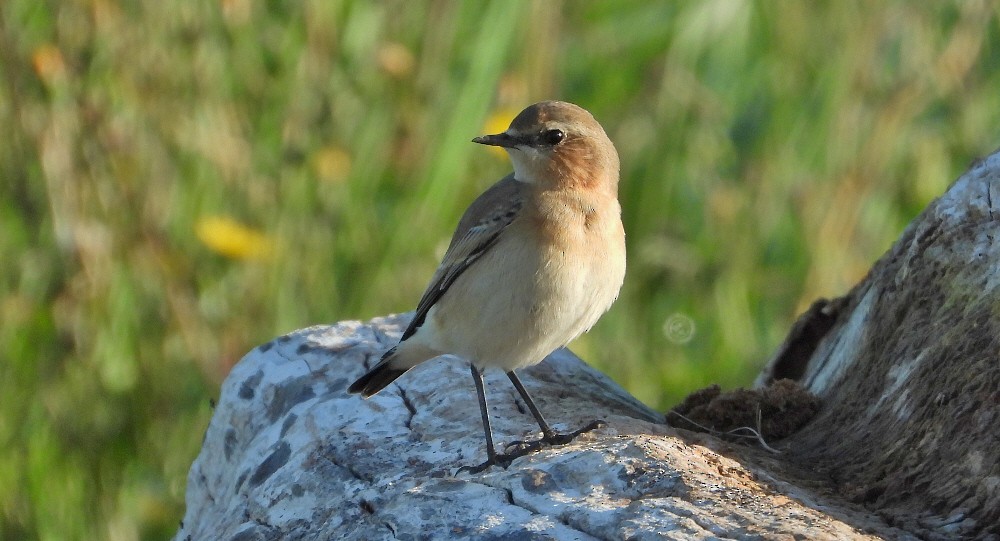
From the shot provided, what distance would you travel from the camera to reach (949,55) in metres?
6.86

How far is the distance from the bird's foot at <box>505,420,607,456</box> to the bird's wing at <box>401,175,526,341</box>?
0.79m

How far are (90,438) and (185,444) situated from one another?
427mm

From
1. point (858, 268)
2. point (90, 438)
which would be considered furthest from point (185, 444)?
point (858, 268)

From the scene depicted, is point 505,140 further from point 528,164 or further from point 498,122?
point 498,122

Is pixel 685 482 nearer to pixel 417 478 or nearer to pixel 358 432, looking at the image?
pixel 417 478

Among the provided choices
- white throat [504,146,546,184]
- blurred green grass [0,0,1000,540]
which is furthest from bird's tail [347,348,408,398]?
blurred green grass [0,0,1000,540]

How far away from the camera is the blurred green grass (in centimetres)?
575

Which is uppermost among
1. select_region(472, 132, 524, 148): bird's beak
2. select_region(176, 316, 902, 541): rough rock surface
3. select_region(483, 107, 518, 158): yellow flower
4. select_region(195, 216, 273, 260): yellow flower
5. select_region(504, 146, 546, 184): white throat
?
→ select_region(483, 107, 518, 158): yellow flower

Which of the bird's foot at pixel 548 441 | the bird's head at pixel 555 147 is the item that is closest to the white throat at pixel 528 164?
the bird's head at pixel 555 147

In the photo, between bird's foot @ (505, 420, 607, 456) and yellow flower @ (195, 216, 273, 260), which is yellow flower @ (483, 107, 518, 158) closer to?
yellow flower @ (195, 216, 273, 260)

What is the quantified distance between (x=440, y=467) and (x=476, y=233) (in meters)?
1.04

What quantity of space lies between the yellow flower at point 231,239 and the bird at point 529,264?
57.7 inches

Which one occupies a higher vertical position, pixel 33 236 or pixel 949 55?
pixel 949 55

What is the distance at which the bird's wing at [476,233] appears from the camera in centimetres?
461
